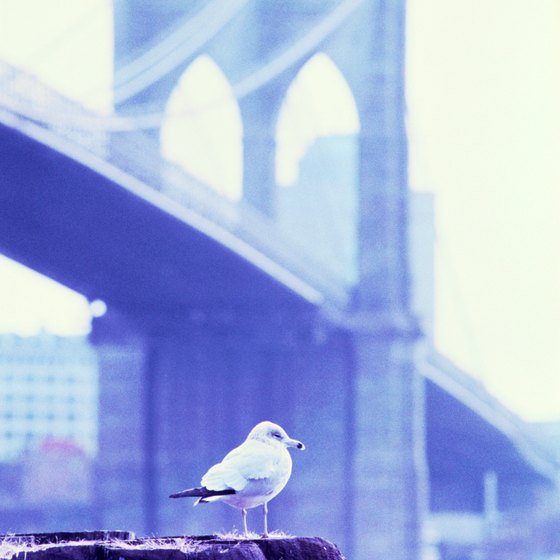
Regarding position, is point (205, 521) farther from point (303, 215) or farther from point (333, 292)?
point (303, 215)

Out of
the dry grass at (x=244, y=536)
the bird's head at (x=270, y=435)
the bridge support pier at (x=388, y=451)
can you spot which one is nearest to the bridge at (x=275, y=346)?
the bridge support pier at (x=388, y=451)

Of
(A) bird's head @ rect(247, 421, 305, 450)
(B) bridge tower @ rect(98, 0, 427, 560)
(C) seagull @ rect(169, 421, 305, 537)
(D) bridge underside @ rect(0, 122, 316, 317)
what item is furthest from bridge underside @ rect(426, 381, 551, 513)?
(C) seagull @ rect(169, 421, 305, 537)

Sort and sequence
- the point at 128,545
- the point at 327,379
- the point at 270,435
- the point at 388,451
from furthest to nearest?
the point at 327,379 < the point at 388,451 < the point at 270,435 < the point at 128,545

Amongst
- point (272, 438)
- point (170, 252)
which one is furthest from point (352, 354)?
point (272, 438)

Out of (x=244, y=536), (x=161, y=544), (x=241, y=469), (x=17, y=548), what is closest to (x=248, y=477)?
(x=241, y=469)

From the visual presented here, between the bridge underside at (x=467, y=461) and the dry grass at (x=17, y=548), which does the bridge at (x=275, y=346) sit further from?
the dry grass at (x=17, y=548)

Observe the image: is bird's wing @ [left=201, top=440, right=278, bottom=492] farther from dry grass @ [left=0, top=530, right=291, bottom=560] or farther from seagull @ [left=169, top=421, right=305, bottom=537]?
dry grass @ [left=0, top=530, right=291, bottom=560]

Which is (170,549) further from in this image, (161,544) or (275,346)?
(275,346)
